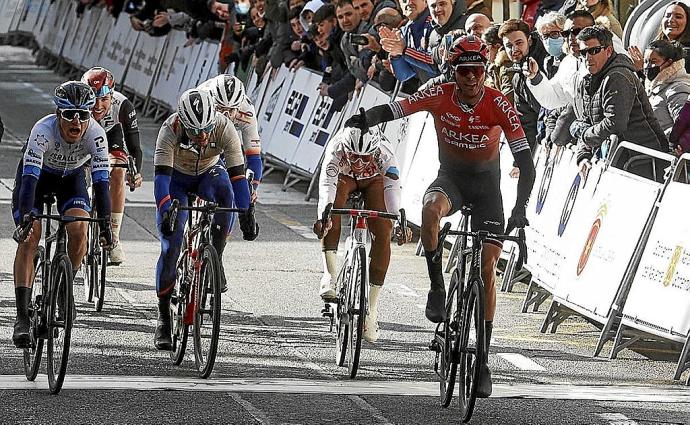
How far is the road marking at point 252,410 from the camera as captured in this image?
360 inches

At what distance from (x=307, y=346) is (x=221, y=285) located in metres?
1.51

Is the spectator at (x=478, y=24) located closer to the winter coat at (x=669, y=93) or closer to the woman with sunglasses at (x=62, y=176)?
the winter coat at (x=669, y=93)

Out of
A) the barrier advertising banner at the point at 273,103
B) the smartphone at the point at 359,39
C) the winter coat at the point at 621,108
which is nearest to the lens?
the winter coat at the point at 621,108

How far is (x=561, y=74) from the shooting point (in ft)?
44.7

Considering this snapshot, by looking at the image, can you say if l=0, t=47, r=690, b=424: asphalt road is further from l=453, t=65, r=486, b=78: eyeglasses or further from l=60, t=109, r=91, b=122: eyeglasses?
l=453, t=65, r=486, b=78: eyeglasses

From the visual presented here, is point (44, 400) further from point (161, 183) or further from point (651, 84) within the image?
point (651, 84)

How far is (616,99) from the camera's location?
12.4 metres

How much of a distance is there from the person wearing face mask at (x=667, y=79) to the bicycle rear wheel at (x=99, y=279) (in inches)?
167

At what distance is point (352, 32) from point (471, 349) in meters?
Result: 9.35

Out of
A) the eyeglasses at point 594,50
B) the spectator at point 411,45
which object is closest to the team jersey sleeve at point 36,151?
the eyeglasses at point 594,50

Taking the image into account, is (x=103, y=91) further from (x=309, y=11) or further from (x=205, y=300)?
(x=309, y=11)

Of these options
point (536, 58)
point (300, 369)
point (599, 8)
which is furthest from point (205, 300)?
point (599, 8)

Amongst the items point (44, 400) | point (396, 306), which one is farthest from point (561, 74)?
point (44, 400)

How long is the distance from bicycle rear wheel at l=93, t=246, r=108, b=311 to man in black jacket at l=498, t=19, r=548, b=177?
3.40 meters
